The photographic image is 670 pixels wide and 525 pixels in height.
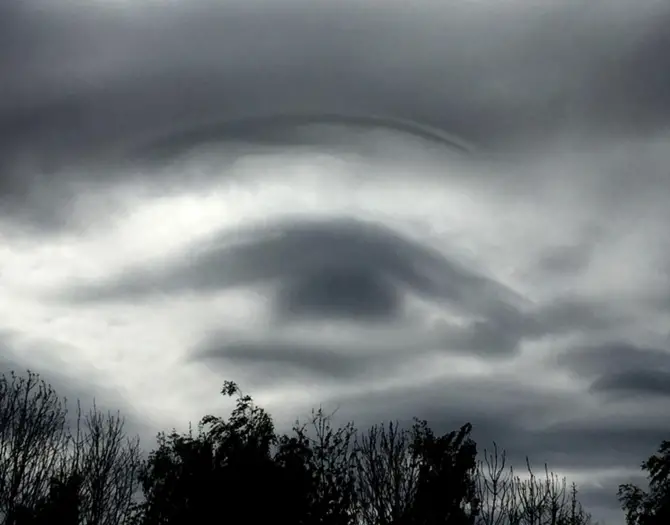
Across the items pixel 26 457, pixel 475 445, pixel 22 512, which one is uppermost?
pixel 475 445

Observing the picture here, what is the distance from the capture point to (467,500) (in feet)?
152

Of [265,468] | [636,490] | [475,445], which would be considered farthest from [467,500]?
[265,468]

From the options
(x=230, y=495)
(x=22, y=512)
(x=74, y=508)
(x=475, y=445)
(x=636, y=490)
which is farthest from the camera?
(x=636, y=490)

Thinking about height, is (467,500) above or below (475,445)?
below

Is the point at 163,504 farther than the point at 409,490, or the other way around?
the point at 409,490

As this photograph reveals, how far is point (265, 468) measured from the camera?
34875mm

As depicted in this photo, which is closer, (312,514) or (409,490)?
(312,514)

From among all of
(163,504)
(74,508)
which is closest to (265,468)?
(163,504)

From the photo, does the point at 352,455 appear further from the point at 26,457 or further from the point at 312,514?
the point at 26,457

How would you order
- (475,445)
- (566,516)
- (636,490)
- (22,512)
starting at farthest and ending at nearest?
1. (566,516)
2. (636,490)
3. (475,445)
4. (22,512)

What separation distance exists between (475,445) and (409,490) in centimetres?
598

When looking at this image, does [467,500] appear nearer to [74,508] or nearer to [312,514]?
[312,514]

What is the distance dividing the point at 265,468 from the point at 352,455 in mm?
11449

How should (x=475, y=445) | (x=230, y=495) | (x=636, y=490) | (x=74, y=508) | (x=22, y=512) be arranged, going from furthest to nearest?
(x=636, y=490)
(x=475, y=445)
(x=74, y=508)
(x=22, y=512)
(x=230, y=495)
